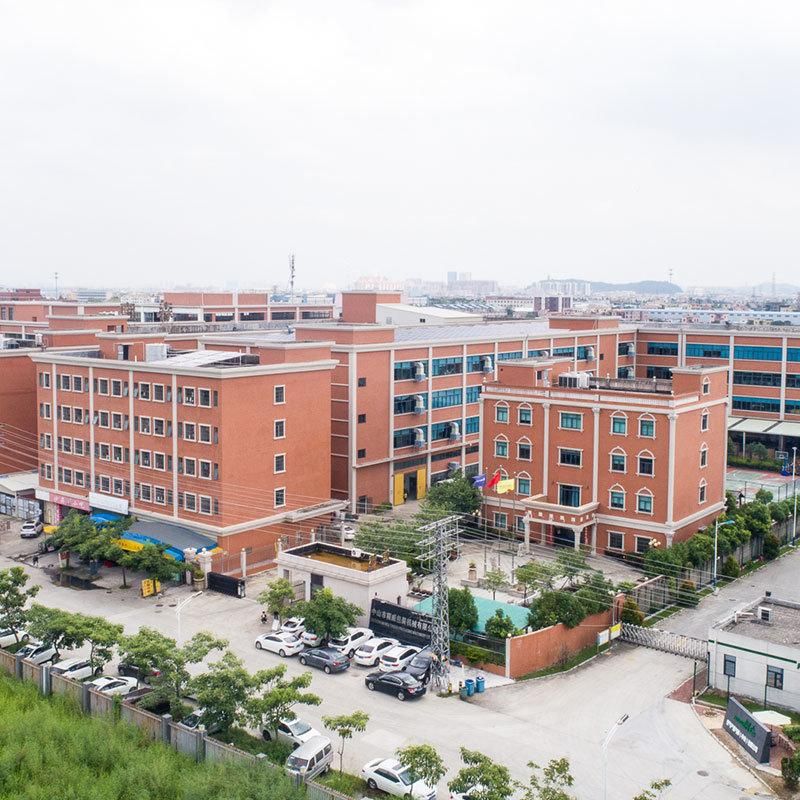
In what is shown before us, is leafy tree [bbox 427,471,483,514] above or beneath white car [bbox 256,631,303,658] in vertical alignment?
above

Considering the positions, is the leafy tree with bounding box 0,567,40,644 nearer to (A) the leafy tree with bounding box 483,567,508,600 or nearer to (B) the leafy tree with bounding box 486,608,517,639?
(B) the leafy tree with bounding box 486,608,517,639

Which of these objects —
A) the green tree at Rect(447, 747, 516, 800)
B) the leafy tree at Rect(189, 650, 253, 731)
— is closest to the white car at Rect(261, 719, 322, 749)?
the leafy tree at Rect(189, 650, 253, 731)

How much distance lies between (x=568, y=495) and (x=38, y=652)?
716 inches

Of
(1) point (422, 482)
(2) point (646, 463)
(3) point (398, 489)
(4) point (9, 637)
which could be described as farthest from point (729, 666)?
(1) point (422, 482)

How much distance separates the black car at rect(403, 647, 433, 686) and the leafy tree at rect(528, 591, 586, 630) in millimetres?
2846

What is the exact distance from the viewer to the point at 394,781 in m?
17.5

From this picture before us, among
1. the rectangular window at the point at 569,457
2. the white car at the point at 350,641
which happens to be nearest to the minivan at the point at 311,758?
the white car at the point at 350,641

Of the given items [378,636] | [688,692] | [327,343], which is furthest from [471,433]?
[688,692]

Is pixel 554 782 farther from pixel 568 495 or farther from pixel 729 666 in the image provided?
pixel 568 495

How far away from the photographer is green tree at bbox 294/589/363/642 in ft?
78.1

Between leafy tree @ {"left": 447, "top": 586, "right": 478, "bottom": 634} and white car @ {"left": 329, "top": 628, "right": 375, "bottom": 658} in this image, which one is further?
leafy tree @ {"left": 447, "top": 586, "right": 478, "bottom": 634}

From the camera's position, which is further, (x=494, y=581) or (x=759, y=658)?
(x=494, y=581)

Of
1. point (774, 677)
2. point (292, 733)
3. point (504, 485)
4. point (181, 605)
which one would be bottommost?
point (181, 605)

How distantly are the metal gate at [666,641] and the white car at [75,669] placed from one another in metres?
13.5
